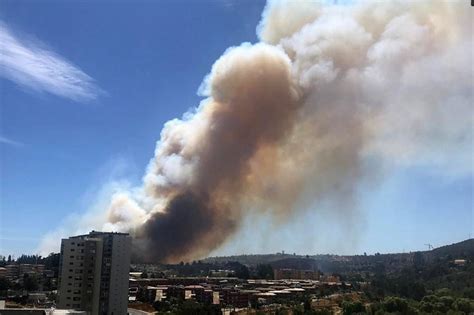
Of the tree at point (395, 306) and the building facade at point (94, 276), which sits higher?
the building facade at point (94, 276)

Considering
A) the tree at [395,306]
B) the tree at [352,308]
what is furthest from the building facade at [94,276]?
the tree at [395,306]

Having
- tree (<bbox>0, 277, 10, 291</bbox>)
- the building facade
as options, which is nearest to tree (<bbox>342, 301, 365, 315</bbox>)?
the building facade

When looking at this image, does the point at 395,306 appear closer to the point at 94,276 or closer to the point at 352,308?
the point at 352,308

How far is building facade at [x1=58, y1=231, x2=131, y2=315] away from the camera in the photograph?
3020 cm

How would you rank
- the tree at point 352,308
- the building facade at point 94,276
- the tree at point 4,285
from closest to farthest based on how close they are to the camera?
1. the building facade at point 94,276
2. the tree at point 352,308
3. the tree at point 4,285

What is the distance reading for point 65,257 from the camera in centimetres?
3069

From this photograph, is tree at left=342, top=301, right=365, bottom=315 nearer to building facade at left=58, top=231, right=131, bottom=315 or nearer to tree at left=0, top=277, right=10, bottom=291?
building facade at left=58, top=231, right=131, bottom=315

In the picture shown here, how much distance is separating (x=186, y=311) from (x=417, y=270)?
51.2 metres

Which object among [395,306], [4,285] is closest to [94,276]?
[395,306]

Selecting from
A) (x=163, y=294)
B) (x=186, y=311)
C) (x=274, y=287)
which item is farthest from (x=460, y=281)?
(x=186, y=311)

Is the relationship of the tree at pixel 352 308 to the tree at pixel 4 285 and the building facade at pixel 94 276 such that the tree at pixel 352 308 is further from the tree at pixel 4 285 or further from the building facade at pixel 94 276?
the tree at pixel 4 285

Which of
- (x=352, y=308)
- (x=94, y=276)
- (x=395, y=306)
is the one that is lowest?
(x=352, y=308)

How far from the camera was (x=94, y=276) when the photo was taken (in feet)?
100

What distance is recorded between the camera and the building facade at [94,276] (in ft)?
99.1
